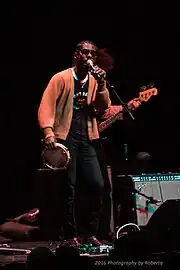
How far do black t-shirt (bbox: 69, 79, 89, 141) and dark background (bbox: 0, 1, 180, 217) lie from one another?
6.63 feet

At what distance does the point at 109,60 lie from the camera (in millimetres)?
4422

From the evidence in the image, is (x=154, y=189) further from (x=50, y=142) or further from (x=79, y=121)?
(x=50, y=142)

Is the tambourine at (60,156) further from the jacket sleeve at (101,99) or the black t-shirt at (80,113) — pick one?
the jacket sleeve at (101,99)

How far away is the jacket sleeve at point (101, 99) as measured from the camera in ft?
12.8

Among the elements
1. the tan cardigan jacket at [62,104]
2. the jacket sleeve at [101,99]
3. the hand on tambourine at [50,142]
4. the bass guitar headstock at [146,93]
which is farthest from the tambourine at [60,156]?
the bass guitar headstock at [146,93]

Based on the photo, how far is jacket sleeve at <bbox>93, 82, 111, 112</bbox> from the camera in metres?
3.90

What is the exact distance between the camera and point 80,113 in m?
3.99

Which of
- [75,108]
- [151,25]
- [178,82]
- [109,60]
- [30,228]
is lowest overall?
[30,228]

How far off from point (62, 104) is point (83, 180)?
0.63m

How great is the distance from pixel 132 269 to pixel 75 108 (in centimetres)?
232

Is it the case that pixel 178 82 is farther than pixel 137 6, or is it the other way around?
pixel 178 82

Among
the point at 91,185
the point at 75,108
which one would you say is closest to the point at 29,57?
the point at 75,108

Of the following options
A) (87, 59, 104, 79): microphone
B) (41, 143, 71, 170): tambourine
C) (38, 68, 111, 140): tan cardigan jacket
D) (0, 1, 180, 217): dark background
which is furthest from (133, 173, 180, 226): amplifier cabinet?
(87, 59, 104, 79): microphone

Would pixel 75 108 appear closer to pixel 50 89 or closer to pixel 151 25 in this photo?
pixel 50 89
